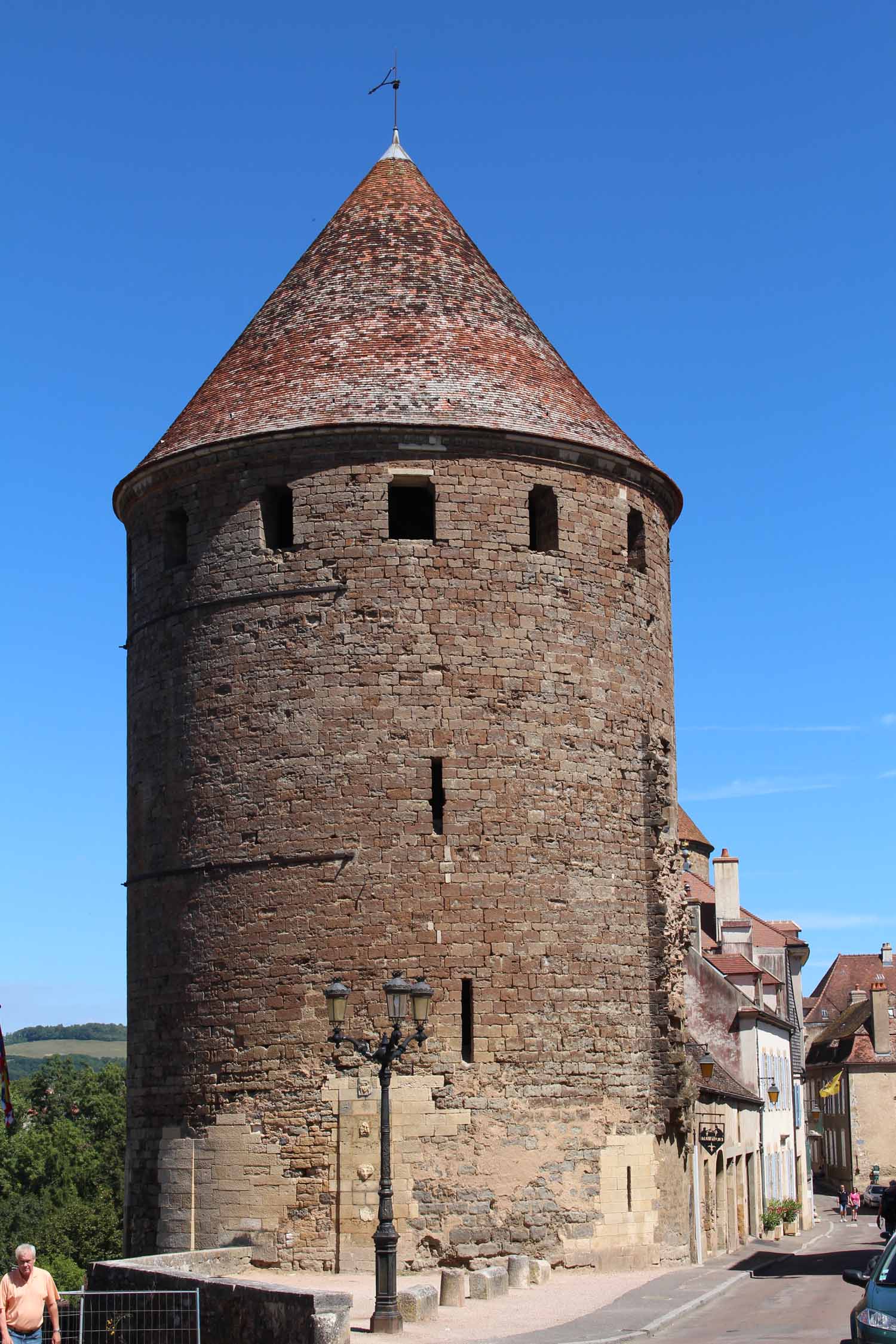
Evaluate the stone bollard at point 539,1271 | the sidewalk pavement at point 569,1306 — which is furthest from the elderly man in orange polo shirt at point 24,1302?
the stone bollard at point 539,1271

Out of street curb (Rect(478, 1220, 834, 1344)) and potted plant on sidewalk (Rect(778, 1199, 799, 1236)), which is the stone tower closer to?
street curb (Rect(478, 1220, 834, 1344))

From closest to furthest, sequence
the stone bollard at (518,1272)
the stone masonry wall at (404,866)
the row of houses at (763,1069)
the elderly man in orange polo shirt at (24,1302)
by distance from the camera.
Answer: the elderly man in orange polo shirt at (24,1302), the stone bollard at (518,1272), the stone masonry wall at (404,866), the row of houses at (763,1069)

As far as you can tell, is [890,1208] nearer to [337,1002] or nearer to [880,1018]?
[337,1002]

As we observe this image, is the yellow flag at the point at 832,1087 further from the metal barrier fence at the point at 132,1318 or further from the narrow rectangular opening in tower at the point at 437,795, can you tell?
the metal barrier fence at the point at 132,1318

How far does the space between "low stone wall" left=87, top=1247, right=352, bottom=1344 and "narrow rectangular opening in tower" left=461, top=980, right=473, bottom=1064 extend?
3645mm

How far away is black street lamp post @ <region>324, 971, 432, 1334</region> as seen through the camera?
13.4 meters

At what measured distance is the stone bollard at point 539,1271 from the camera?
54.9 feet

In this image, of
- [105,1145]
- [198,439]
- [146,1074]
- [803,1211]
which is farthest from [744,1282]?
[105,1145]

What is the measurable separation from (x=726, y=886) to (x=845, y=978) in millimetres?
36086

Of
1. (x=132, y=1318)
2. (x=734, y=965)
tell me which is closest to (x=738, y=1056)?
(x=734, y=965)

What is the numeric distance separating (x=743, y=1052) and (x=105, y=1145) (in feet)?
115

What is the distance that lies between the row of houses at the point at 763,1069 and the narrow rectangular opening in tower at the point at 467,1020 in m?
3.87

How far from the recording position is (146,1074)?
1906 cm

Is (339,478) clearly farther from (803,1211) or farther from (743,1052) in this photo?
(803,1211)
